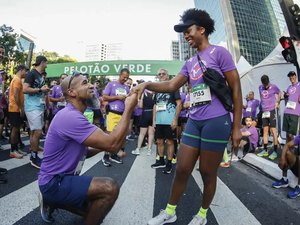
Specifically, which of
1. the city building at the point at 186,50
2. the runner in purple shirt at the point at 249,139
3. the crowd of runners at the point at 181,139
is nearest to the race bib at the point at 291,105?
the runner in purple shirt at the point at 249,139

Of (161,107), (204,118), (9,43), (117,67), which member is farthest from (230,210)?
(9,43)

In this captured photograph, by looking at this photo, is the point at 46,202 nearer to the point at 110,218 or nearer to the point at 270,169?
the point at 110,218

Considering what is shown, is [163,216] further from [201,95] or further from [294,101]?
[294,101]

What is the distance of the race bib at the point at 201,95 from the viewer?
8.79ft

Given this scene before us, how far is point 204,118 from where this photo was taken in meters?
2.66

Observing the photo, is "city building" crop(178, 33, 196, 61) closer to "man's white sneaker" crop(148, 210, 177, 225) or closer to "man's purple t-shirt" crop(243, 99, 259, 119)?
"man's white sneaker" crop(148, 210, 177, 225)

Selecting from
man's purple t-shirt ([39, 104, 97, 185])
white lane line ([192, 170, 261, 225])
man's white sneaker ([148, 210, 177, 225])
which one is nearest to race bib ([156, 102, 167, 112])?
white lane line ([192, 170, 261, 225])

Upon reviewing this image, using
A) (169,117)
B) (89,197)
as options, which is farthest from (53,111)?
(89,197)

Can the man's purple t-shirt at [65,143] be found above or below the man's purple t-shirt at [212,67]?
below

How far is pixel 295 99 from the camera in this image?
6.18 meters

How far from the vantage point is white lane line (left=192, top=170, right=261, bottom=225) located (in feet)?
9.65

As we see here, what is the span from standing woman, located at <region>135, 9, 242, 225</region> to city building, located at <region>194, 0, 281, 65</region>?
89367 mm

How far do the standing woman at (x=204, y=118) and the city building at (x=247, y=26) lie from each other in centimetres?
8937

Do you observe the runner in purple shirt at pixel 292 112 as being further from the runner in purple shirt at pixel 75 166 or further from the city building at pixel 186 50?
the runner in purple shirt at pixel 75 166
